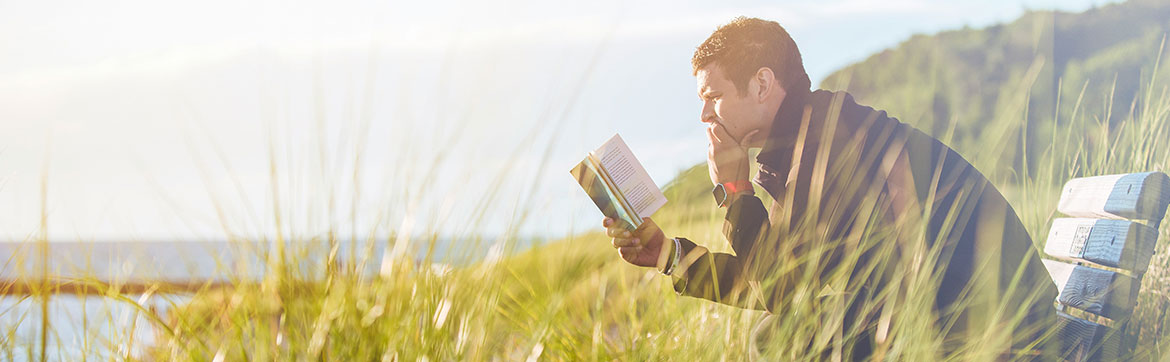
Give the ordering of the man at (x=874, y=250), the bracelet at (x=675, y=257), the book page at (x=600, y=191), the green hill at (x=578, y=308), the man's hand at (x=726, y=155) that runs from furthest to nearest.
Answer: the man's hand at (x=726, y=155), the bracelet at (x=675, y=257), the book page at (x=600, y=191), the man at (x=874, y=250), the green hill at (x=578, y=308)

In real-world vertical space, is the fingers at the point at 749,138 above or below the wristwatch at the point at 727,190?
above

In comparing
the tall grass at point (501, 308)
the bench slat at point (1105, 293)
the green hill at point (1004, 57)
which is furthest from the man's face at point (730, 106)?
the green hill at point (1004, 57)

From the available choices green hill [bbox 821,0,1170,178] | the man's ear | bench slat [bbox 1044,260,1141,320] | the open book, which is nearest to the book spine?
the open book

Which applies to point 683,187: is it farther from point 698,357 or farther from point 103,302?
point 103,302

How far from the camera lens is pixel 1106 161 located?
3.52 metres

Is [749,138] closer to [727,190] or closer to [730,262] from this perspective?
[727,190]

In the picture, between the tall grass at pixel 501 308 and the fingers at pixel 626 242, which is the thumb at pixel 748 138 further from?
the fingers at pixel 626 242

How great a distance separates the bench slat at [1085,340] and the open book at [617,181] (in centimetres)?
145

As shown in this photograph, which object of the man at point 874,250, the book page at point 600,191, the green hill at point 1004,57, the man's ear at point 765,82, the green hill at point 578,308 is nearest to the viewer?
the green hill at point 578,308

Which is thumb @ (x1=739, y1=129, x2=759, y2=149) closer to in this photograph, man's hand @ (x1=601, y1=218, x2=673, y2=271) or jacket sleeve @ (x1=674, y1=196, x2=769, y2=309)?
jacket sleeve @ (x1=674, y1=196, x2=769, y2=309)

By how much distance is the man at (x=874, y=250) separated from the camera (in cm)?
194

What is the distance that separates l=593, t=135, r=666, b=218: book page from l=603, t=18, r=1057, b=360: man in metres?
0.09

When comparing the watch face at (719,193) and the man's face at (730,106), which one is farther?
the watch face at (719,193)

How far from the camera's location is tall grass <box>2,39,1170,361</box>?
140 centimetres
